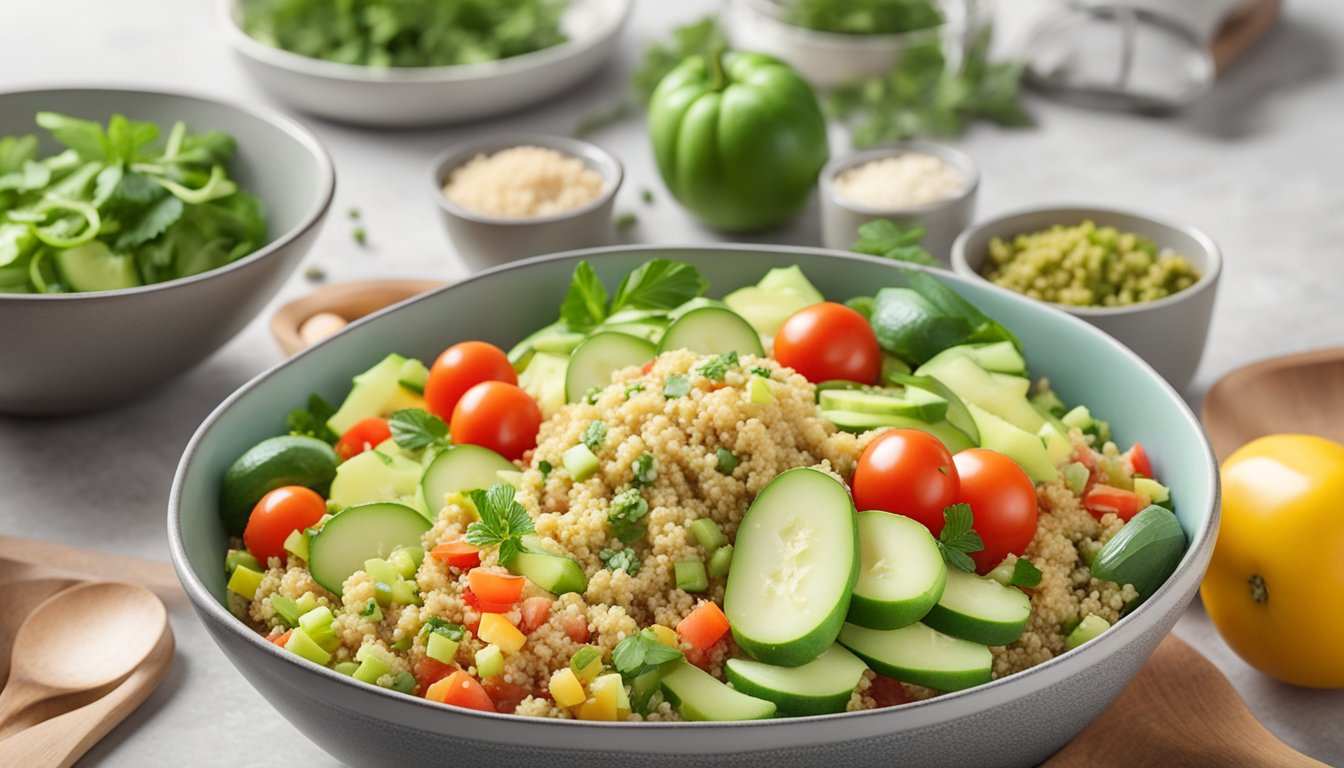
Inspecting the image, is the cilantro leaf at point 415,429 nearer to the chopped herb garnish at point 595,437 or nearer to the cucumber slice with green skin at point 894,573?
the chopped herb garnish at point 595,437

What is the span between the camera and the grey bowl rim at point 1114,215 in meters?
2.68

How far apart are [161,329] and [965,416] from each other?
1495mm

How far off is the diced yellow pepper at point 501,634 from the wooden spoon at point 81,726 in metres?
0.68

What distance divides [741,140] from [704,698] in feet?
6.27

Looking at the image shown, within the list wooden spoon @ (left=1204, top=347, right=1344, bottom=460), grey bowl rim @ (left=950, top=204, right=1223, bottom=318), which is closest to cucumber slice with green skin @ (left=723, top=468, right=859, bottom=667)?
grey bowl rim @ (left=950, top=204, right=1223, bottom=318)

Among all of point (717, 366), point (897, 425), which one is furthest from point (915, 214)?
point (717, 366)

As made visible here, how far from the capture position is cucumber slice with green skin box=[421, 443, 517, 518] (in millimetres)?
2145

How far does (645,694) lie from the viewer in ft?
5.88

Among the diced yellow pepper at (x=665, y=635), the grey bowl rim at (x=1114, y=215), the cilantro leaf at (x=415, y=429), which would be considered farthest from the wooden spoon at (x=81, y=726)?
the grey bowl rim at (x=1114, y=215)

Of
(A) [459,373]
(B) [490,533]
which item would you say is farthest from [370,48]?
(B) [490,533]

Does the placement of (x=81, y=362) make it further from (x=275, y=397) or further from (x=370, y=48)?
(x=370, y=48)

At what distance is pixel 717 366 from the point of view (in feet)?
6.88

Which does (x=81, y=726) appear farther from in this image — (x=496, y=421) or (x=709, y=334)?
(x=709, y=334)

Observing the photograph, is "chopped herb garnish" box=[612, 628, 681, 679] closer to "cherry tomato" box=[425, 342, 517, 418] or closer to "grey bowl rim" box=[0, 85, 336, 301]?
"cherry tomato" box=[425, 342, 517, 418]
